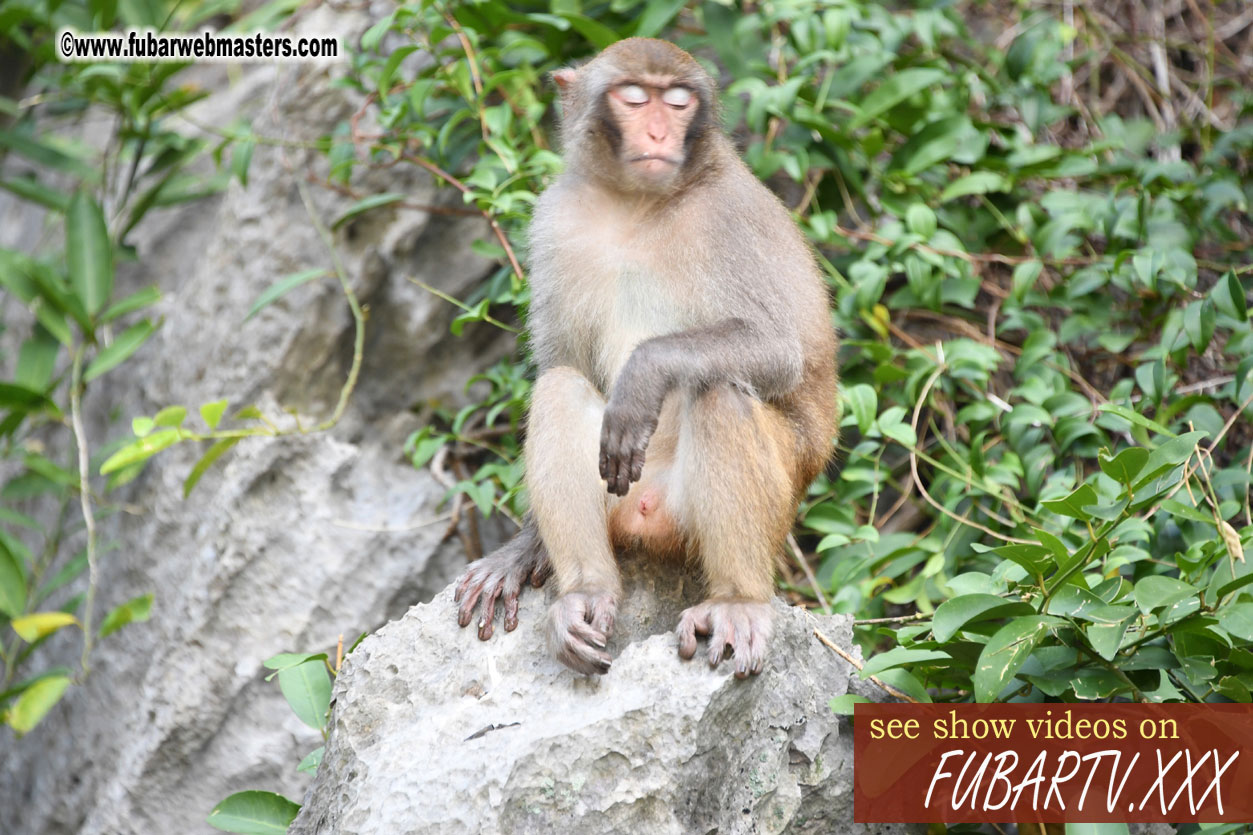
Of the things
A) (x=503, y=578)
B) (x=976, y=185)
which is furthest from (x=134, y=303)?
(x=976, y=185)

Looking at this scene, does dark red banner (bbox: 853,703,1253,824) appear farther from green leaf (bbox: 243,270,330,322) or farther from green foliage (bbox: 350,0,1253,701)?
green leaf (bbox: 243,270,330,322)

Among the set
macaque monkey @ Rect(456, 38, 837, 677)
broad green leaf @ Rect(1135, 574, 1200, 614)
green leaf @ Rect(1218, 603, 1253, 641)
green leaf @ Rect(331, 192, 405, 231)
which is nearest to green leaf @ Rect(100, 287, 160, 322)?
green leaf @ Rect(331, 192, 405, 231)

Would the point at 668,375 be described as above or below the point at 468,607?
above

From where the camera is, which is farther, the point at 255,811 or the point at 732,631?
the point at 255,811

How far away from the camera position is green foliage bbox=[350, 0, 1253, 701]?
4719mm

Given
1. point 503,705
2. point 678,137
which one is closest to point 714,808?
point 503,705

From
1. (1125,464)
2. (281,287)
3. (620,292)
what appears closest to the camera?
(1125,464)

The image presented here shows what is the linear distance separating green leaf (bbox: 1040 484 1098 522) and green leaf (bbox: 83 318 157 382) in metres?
4.64

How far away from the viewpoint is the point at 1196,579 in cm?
371

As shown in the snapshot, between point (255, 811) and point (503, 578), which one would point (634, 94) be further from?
point (255, 811)

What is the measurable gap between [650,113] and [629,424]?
1.18m

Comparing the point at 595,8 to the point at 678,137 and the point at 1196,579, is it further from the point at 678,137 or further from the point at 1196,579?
the point at 1196,579

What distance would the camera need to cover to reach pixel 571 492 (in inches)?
150

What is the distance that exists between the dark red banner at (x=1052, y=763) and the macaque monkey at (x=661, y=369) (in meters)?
0.54
